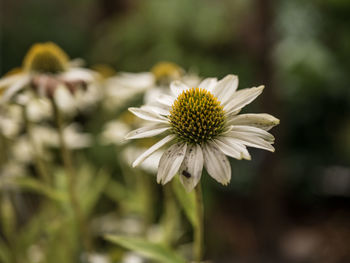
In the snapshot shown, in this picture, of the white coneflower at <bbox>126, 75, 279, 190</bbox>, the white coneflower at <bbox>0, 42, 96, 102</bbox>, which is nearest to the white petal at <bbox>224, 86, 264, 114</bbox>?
the white coneflower at <bbox>126, 75, 279, 190</bbox>

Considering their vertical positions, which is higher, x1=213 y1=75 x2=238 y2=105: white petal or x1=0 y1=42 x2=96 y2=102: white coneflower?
x1=0 y1=42 x2=96 y2=102: white coneflower

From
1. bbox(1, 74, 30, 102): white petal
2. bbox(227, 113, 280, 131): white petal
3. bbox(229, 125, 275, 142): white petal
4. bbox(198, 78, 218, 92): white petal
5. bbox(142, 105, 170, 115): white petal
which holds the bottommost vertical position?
bbox(229, 125, 275, 142): white petal

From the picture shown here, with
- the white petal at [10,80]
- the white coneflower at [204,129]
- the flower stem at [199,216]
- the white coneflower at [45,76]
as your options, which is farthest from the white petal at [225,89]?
the white petal at [10,80]

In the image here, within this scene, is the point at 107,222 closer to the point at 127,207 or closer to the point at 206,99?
A: the point at 127,207

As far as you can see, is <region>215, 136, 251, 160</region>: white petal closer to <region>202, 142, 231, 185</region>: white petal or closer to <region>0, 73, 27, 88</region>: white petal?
<region>202, 142, 231, 185</region>: white petal

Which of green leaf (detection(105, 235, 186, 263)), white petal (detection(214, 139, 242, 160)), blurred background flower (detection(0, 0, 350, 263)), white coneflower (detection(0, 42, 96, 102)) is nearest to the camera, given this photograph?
white petal (detection(214, 139, 242, 160))

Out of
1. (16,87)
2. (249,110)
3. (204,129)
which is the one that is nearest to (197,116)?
(204,129)

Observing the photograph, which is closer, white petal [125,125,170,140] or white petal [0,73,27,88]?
white petal [125,125,170,140]
